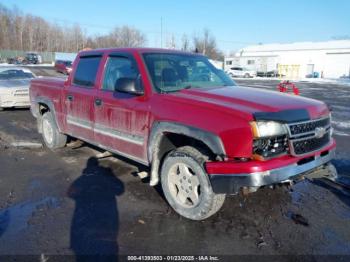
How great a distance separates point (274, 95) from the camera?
3.94 m

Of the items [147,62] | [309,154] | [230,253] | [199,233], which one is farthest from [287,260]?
[147,62]

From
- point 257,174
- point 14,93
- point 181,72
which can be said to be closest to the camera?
point 257,174

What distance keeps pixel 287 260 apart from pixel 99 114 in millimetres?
3180

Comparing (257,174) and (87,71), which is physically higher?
(87,71)

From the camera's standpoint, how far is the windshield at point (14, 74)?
12.2 m

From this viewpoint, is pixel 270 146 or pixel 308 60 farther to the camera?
pixel 308 60

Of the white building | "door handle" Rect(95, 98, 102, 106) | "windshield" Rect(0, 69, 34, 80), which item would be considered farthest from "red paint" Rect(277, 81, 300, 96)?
the white building

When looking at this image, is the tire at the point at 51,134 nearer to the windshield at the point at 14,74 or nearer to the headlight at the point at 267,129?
the headlight at the point at 267,129

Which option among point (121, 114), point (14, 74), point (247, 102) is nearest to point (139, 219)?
point (121, 114)

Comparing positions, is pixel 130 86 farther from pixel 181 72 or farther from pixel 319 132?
pixel 319 132

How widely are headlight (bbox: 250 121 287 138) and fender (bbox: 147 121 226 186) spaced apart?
0.36 metres

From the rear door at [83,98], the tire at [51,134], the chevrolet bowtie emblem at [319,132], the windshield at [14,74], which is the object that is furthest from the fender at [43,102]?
the windshield at [14,74]

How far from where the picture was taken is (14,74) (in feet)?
41.0

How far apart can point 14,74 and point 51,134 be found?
24.1 feet
